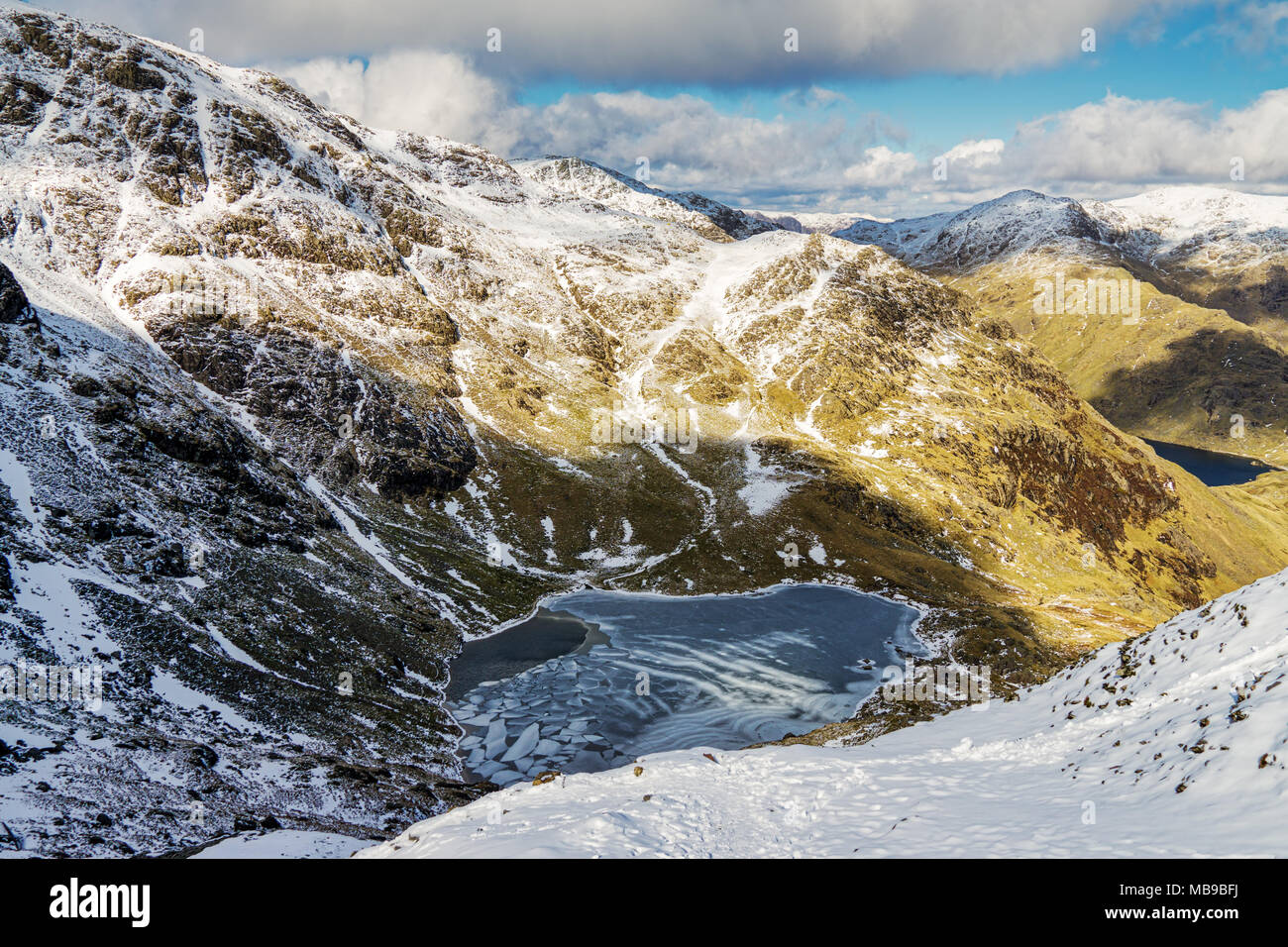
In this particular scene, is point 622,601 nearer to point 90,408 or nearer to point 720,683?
point 720,683

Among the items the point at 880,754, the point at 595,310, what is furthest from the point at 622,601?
the point at 595,310

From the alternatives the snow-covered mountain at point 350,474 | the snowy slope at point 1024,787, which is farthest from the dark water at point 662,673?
the snowy slope at point 1024,787

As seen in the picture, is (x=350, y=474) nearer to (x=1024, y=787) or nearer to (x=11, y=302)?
(x=11, y=302)

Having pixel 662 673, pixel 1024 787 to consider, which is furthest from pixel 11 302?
pixel 1024 787

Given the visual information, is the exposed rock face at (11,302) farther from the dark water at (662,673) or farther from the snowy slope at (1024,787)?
the snowy slope at (1024,787)

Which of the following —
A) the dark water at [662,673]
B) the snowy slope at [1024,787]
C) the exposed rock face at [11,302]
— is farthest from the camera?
the exposed rock face at [11,302]

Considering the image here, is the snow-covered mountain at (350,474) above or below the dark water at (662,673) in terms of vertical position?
above

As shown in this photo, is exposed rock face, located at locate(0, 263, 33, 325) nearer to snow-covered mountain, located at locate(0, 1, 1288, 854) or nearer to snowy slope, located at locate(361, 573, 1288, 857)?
snow-covered mountain, located at locate(0, 1, 1288, 854)
